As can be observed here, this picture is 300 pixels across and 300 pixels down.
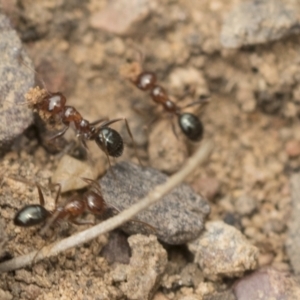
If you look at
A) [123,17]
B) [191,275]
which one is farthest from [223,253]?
[123,17]

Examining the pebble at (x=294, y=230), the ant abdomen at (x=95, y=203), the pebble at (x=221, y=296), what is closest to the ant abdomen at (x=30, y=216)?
the ant abdomen at (x=95, y=203)

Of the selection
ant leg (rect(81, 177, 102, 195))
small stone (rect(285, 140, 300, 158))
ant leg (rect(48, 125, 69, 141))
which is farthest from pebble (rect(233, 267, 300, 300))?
ant leg (rect(48, 125, 69, 141))

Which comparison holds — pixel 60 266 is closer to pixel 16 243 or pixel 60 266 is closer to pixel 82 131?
pixel 16 243

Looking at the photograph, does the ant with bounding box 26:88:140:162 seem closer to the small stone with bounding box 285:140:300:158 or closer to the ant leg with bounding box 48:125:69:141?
the ant leg with bounding box 48:125:69:141

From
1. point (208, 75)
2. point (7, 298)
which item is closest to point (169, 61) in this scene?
point (208, 75)

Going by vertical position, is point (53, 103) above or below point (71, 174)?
above

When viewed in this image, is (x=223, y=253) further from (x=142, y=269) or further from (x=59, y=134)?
(x=59, y=134)
